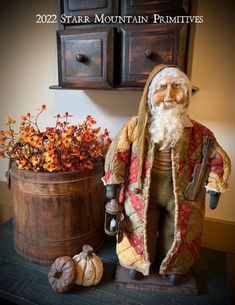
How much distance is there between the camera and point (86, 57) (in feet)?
3.00

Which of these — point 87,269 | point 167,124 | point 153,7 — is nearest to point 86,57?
point 153,7

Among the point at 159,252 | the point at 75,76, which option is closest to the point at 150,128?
the point at 75,76

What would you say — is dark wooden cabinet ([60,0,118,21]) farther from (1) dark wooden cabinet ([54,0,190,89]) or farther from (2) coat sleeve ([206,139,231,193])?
(2) coat sleeve ([206,139,231,193])

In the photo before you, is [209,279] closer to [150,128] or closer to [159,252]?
[159,252]

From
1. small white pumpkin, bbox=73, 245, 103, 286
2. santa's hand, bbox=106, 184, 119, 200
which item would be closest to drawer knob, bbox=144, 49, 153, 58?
santa's hand, bbox=106, 184, 119, 200

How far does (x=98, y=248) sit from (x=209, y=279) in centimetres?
45

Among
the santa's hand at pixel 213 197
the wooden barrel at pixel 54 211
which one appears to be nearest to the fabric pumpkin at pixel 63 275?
the wooden barrel at pixel 54 211

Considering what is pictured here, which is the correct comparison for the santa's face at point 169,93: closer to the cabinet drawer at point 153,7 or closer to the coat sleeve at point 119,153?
the coat sleeve at point 119,153

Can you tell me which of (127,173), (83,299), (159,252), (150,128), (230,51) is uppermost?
(230,51)

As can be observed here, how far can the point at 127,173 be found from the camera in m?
0.91

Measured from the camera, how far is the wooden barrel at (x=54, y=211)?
963 millimetres

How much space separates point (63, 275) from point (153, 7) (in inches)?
35.8

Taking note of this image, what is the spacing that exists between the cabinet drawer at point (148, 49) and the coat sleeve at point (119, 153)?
0.16 meters

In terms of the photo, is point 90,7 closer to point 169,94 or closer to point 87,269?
point 169,94
